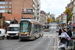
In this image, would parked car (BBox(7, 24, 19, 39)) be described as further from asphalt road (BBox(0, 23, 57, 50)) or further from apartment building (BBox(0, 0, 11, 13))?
apartment building (BBox(0, 0, 11, 13))

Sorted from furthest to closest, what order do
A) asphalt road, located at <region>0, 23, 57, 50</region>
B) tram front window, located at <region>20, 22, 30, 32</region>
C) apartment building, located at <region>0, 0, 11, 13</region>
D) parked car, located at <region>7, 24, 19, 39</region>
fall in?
1. apartment building, located at <region>0, 0, 11, 13</region>
2. parked car, located at <region>7, 24, 19, 39</region>
3. tram front window, located at <region>20, 22, 30, 32</region>
4. asphalt road, located at <region>0, 23, 57, 50</region>

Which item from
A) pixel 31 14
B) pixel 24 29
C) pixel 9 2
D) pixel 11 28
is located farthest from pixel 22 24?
pixel 9 2

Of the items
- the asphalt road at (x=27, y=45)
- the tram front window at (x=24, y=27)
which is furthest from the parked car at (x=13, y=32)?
the asphalt road at (x=27, y=45)

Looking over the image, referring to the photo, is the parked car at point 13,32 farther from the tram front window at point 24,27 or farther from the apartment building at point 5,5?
the apartment building at point 5,5

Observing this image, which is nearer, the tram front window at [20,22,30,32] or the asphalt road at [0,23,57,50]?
the asphalt road at [0,23,57,50]

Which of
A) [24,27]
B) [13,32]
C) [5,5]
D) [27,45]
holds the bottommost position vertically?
[27,45]

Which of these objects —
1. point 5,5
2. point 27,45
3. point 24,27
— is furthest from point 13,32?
point 5,5

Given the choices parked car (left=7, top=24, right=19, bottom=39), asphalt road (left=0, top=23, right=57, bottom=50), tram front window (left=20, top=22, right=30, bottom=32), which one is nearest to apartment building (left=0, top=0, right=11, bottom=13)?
parked car (left=7, top=24, right=19, bottom=39)

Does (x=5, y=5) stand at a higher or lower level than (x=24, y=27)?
higher

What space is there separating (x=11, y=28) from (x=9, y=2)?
6409 centimetres

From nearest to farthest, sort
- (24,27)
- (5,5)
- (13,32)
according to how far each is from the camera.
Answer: (24,27) < (13,32) < (5,5)

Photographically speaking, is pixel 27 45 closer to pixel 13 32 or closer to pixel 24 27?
pixel 24 27

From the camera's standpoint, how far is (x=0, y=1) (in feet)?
299

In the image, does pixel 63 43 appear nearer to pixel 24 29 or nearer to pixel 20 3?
pixel 24 29
